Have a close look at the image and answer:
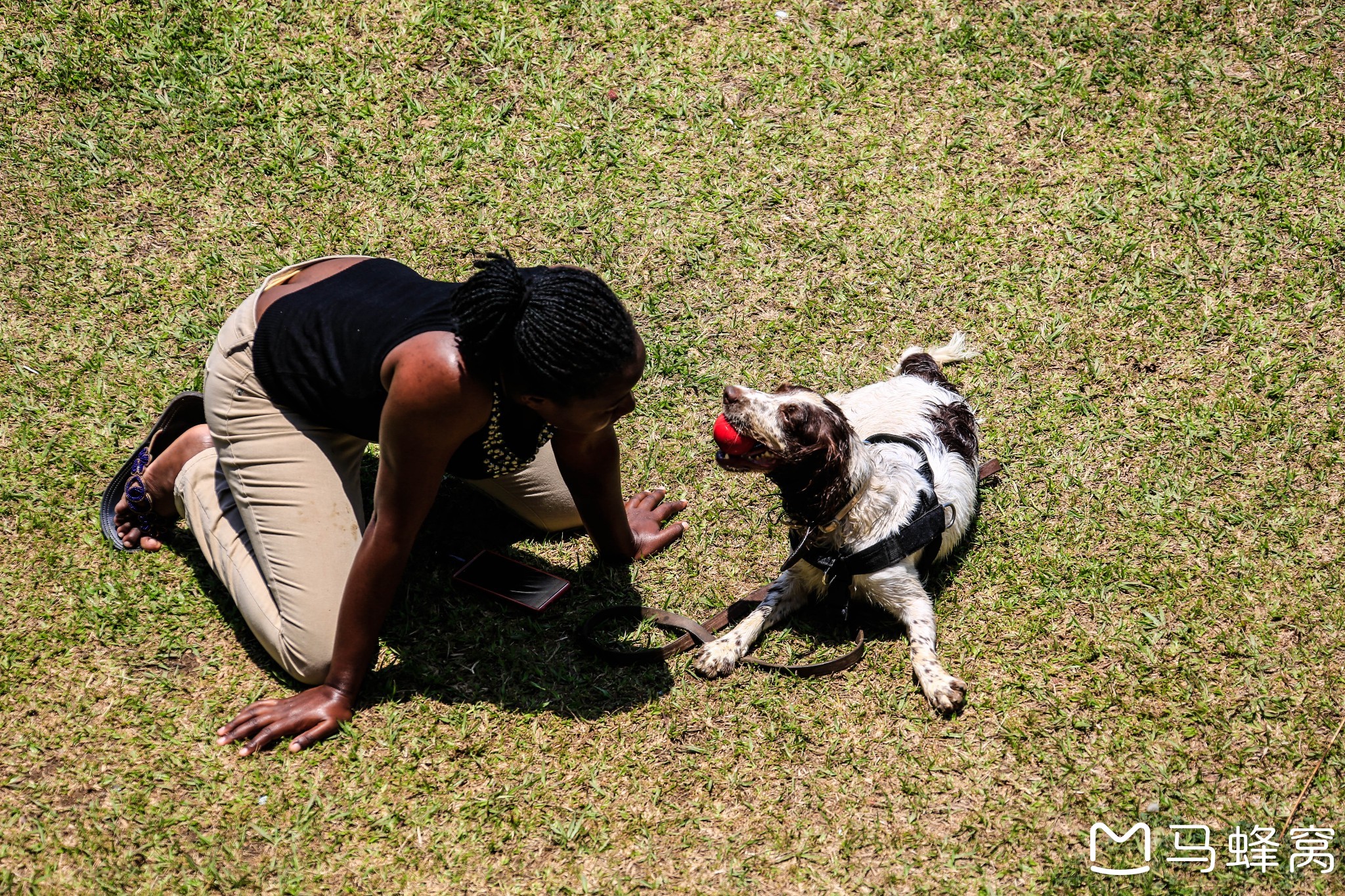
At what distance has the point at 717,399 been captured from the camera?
4871mm

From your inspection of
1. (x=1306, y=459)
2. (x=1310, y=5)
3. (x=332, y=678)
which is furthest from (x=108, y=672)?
(x=1310, y=5)

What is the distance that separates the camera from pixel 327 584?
3.66 metres

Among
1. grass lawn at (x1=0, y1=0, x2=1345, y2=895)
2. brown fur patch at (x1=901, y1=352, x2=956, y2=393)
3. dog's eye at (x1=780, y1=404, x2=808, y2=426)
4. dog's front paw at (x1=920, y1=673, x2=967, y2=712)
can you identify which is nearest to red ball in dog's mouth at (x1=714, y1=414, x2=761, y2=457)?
dog's eye at (x1=780, y1=404, x2=808, y2=426)

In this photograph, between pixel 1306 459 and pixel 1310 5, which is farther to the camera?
pixel 1310 5

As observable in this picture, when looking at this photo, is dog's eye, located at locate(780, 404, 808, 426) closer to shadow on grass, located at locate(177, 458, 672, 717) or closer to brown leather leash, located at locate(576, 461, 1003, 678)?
brown leather leash, located at locate(576, 461, 1003, 678)

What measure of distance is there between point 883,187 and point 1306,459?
252 centimetres

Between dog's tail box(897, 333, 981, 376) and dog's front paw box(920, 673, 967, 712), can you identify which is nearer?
dog's front paw box(920, 673, 967, 712)

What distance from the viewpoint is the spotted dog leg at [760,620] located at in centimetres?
389

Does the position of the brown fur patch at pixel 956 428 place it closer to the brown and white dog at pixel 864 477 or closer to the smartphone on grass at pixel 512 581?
the brown and white dog at pixel 864 477

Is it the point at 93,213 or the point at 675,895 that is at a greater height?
the point at 93,213

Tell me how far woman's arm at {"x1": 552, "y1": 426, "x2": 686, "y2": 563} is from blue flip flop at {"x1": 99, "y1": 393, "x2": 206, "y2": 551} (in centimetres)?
159

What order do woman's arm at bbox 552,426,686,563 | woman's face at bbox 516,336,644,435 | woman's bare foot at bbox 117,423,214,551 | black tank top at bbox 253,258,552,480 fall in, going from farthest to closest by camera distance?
woman's bare foot at bbox 117,423,214,551 → woman's arm at bbox 552,426,686,563 → black tank top at bbox 253,258,552,480 → woman's face at bbox 516,336,644,435

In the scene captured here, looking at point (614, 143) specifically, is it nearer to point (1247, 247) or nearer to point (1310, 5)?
point (1247, 247)

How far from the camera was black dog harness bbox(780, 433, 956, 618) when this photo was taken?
375 centimetres
